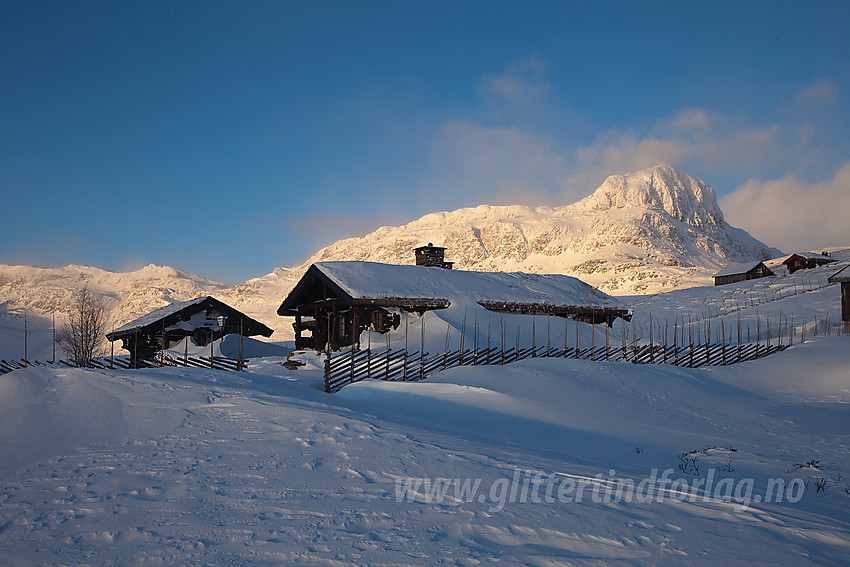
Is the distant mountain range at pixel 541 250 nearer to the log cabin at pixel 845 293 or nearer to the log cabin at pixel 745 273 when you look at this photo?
the log cabin at pixel 745 273

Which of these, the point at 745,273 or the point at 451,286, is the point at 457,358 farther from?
the point at 745,273

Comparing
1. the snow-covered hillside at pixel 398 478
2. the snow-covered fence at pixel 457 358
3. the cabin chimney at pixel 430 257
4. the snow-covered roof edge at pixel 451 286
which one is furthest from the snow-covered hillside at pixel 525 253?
the snow-covered hillside at pixel 398 478

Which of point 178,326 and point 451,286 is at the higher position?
point 451,286

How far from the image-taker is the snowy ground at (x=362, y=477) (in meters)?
3.99

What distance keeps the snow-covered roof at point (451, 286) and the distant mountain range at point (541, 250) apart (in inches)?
1273

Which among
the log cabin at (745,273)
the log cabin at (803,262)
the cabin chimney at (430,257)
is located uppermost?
the log cabin at (803,262)

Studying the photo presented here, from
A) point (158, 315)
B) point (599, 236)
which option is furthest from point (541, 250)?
point (158, 315)

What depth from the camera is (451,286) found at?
923 inches

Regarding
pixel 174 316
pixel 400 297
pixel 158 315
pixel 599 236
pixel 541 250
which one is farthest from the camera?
pixel 541 250

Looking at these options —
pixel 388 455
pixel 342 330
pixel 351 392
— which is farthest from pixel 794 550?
pixel 342 330

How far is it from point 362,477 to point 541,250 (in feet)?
414

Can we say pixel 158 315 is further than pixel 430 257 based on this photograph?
No

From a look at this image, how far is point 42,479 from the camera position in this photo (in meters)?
5.29

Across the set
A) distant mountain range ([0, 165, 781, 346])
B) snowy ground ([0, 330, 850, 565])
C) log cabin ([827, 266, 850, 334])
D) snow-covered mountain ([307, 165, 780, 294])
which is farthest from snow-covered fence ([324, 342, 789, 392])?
snow-covered mountain ([307, 165, 780, 294])
